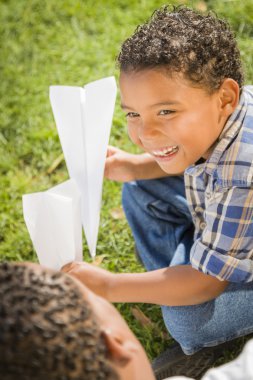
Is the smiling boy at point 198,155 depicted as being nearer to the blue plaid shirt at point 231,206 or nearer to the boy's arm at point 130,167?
the blue plaid shirt at point 231,206

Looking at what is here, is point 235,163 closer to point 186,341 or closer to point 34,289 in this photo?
point 186,341

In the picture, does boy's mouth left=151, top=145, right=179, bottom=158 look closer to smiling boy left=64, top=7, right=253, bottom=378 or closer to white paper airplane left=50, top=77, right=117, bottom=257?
smiling boy left=64, top=7, right=253, bottom=378

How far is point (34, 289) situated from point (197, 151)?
876mm

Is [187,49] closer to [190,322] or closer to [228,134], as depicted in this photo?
[228,134]

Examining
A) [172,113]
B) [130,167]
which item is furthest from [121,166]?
[172,113]

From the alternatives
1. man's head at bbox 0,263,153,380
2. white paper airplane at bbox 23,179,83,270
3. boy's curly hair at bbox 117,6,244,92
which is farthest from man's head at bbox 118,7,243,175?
man's head at bbox 0,263,153,380

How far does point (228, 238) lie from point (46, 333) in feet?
2.73

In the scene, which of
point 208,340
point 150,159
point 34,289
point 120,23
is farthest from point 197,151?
point 120,23

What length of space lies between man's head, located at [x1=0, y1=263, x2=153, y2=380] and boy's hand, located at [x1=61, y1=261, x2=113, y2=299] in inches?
23.4

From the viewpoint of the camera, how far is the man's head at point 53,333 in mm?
1049

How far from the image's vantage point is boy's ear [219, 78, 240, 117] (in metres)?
1.79

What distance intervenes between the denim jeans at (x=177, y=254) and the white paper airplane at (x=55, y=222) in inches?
16.7

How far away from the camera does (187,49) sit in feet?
5.73

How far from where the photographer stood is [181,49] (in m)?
1.74
